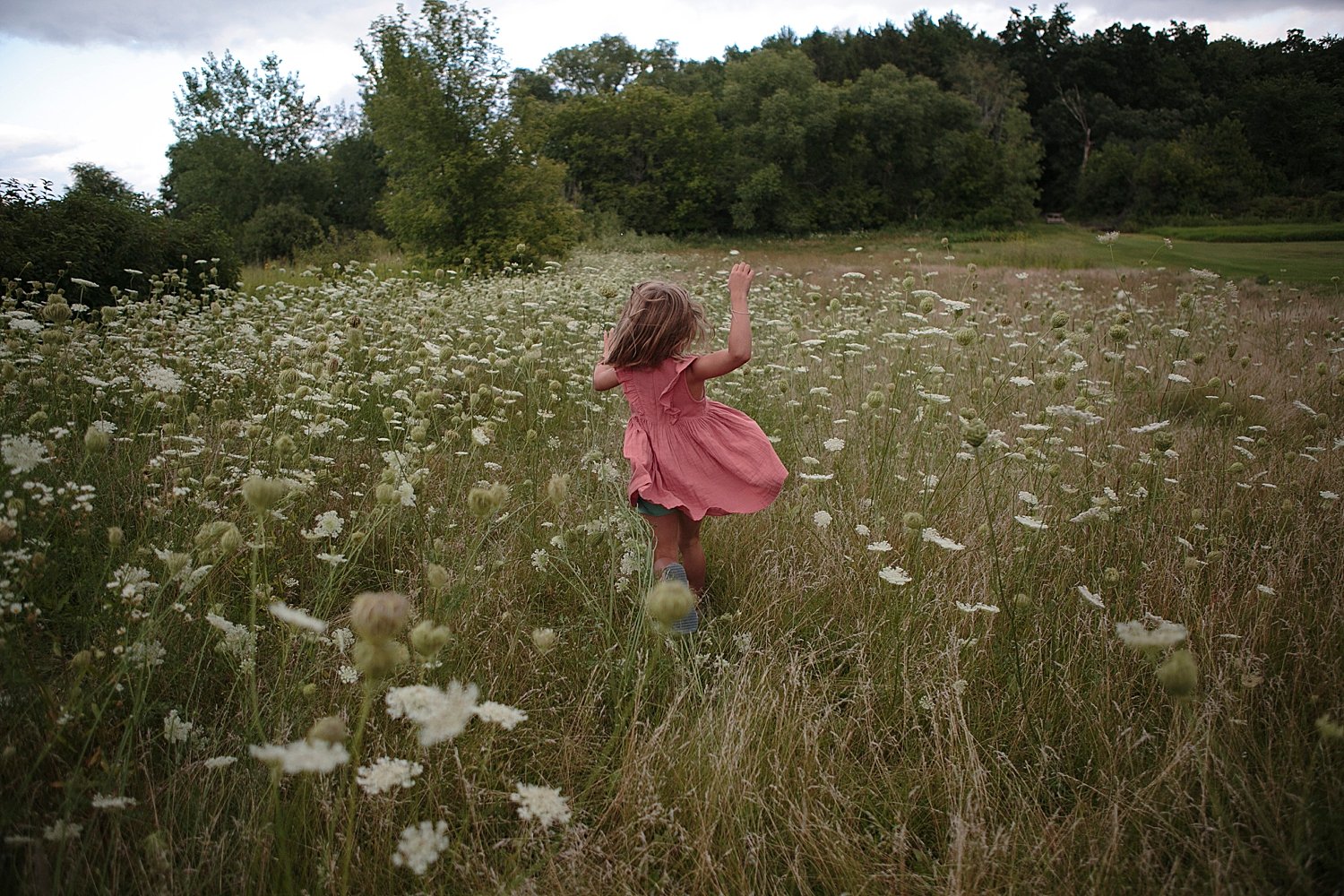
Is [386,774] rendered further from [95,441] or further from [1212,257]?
[1212,257]

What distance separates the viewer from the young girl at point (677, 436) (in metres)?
2.84

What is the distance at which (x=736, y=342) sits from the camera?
8.67 feet

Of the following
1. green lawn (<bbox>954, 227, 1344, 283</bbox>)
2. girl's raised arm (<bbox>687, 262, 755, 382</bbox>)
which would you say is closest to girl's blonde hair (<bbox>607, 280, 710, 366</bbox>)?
girl's raised arm (<bbox>687, 262, 755, 382</bbox>)

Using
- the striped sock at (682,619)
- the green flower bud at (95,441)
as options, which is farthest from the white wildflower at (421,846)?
the green flower bud at (95,441)

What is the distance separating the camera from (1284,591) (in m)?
2.64

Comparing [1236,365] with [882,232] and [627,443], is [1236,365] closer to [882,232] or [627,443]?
[627,443]

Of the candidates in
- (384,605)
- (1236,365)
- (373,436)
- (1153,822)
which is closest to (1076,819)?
(1153,822)

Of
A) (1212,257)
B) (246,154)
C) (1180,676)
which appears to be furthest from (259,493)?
(246,154)

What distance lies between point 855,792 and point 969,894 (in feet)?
1.25

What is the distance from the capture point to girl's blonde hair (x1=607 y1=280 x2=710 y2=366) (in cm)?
284

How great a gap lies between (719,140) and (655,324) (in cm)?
4357

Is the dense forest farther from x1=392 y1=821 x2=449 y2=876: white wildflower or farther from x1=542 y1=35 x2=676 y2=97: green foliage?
x1=392 y1=821 x2=449 y2=876: white wildflower

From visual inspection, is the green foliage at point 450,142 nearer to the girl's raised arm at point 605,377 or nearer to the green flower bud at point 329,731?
the girl's raised arm at point 605,377

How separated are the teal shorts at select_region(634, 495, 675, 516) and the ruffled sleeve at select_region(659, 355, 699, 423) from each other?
34cm
